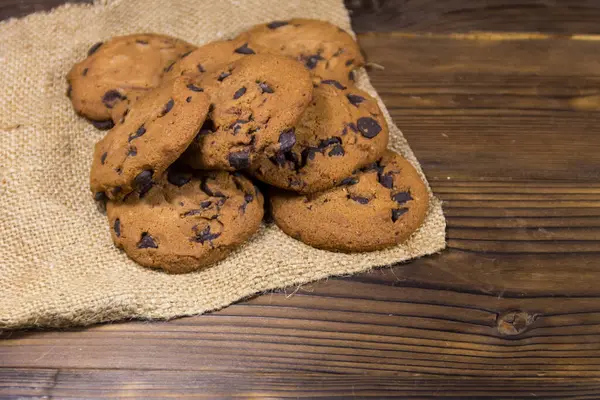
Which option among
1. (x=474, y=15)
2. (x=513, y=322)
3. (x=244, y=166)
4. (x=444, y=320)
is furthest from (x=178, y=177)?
(x=474, y=15)

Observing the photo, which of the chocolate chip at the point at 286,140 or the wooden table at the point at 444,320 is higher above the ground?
the chocolate chip at the point at 286,140

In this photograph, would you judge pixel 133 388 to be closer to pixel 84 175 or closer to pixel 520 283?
pixel 84 175

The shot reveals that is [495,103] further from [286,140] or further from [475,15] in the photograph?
[286,140]

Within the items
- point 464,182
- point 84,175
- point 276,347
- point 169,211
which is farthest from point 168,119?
point 464,182

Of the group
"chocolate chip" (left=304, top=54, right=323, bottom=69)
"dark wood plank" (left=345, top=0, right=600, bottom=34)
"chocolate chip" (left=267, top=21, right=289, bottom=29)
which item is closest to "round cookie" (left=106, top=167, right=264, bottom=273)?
"chocolate chip" (left=304, top=54, right=323, bottom=69)

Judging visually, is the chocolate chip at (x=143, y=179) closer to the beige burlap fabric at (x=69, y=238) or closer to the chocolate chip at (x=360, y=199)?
the beige burlap fabric at (x=69, y=238)

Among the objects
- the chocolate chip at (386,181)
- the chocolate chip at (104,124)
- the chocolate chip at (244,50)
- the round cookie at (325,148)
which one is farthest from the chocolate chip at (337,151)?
the chocolate chip at (104,124)

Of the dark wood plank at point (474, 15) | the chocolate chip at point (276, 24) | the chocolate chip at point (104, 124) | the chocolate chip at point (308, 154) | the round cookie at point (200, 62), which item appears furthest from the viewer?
the dark wood plank at point (474, 15)

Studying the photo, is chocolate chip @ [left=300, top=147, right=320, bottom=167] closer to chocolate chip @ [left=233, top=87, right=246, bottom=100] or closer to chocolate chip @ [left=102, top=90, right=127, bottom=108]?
chocolate chip @ [left=233, top=87, right=246, bottom=100]
